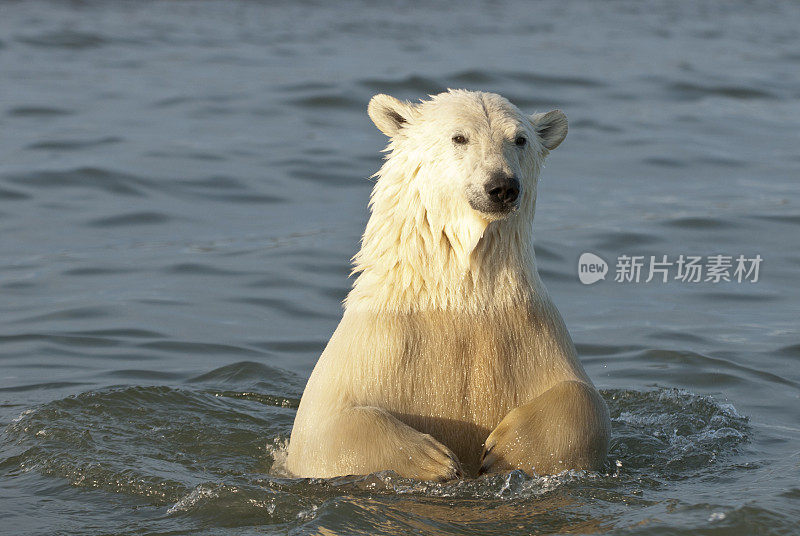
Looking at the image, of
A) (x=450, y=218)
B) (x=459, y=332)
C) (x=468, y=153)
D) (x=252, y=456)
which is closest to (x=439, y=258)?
(x=450, y=218)

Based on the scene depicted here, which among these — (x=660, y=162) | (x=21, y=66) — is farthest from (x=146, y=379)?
(x=21, y=66)

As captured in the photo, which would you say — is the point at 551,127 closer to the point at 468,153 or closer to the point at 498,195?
the point at 468,153

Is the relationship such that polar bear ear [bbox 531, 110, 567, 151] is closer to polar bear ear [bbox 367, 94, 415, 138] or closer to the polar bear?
the polar bear

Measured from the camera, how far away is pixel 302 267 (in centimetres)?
927

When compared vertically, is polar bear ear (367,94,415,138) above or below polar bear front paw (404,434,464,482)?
above

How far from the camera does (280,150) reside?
43.4 ft

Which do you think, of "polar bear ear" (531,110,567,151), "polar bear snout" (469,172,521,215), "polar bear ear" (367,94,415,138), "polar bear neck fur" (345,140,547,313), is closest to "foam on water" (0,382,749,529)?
"polar bear neck fur" (345,140,547,313)

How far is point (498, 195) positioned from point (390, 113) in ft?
2.73

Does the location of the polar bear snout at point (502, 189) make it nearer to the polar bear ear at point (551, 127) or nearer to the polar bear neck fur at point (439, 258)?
the polar bear neck fur at point (439, 258)

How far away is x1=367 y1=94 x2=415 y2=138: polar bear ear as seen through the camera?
5.10 metres

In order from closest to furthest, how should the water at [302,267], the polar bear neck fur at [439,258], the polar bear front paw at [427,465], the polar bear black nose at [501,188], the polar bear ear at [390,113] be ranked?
the polar bear front paw at [427,465] < the polar bear black nose at [501,188] < the water at [302,267] < the polar bear neck fur at [439,258] < the polar bear ear at [390,113]

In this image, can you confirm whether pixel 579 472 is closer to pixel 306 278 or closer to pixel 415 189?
pixel 415 189

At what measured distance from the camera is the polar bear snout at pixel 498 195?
4.53 meters

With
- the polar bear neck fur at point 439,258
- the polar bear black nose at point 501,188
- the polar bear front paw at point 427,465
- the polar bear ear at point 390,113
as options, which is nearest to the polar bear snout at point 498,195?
the polar bear black nose at point 501,188
